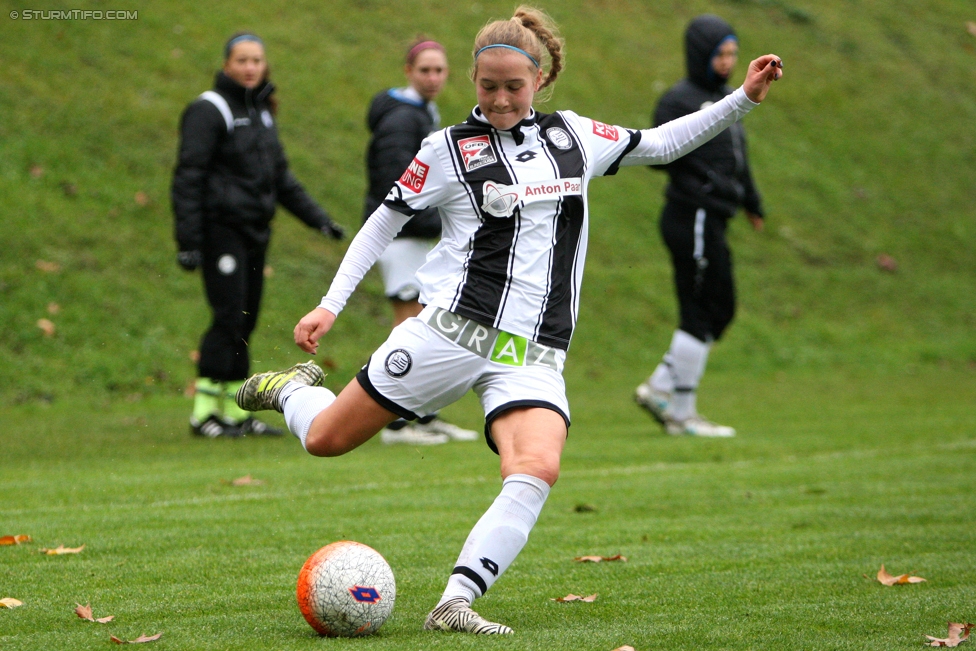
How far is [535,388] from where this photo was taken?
13.8 feet

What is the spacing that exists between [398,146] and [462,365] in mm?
4854

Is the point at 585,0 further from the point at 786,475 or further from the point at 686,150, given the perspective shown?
the point at 686,150

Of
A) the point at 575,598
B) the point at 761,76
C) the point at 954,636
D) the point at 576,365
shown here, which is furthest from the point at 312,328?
the point at 576,365

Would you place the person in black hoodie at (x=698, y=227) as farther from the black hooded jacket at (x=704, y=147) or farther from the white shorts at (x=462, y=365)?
the white shorts at (x=462, y=365)

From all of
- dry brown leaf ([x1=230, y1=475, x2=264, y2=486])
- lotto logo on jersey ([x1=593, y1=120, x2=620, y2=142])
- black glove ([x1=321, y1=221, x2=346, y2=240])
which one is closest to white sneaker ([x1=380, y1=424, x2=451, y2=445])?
black glove ([x1=321, y1=221, x2=346, y2=240])

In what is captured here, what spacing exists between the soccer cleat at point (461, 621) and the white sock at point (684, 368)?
6167mm

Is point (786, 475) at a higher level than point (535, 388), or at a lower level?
lower

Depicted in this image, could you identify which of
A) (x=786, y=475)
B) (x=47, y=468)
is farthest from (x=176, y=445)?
(x=786, y=475)

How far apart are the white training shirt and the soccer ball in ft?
3.07

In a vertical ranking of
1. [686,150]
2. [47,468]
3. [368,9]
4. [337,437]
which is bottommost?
[47,468]

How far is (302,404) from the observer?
4.83 meters

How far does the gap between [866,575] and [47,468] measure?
5.20 meters

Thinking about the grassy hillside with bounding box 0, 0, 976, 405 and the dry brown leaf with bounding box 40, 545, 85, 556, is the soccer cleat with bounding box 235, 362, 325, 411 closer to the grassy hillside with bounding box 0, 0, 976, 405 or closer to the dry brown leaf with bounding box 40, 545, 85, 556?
the dry brown leaf with bounding box 40, 545, 85, 556

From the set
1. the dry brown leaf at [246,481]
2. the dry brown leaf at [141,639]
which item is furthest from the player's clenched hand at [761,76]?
the dry brown leaf at [246,481]
